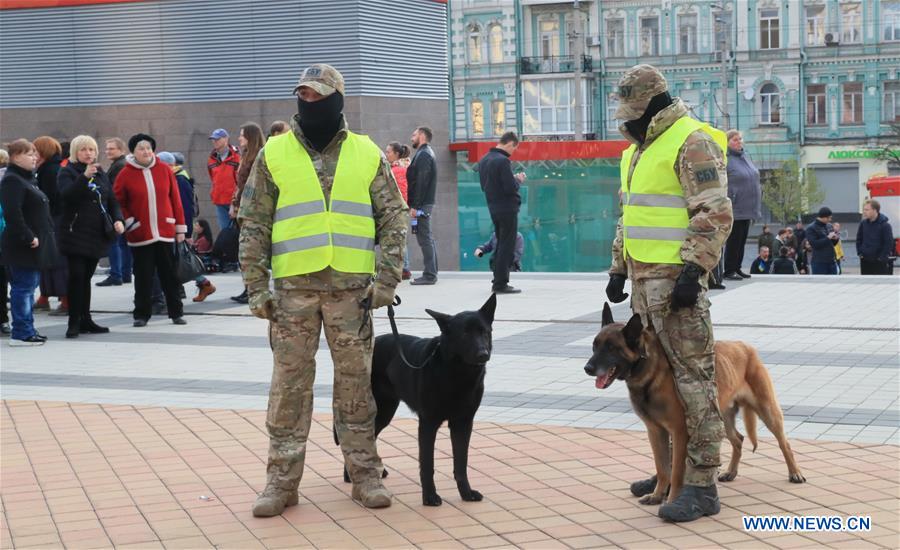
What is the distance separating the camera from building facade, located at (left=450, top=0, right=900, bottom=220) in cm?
5334

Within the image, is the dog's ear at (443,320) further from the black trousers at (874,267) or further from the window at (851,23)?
the window at (851,23)

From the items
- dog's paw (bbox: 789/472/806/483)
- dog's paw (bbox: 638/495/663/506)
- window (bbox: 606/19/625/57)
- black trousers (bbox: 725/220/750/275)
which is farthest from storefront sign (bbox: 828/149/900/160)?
dog's paw (bbox: 638/495/663/506)

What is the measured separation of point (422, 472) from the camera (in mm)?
5824

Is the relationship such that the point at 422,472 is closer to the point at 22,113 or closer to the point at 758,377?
the point at 758,377

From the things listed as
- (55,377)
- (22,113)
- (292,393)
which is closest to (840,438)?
(292,393)

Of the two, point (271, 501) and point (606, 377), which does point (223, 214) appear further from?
point (606, 377)

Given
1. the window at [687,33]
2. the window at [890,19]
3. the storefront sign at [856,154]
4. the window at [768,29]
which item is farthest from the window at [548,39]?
the window at [890,19]

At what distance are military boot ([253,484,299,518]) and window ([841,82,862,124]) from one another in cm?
5197

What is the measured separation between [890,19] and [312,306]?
51932 mm

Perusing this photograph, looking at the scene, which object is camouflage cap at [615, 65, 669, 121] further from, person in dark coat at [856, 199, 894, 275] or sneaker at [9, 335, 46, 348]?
person in dark coat at [856, 199, 894, 275]

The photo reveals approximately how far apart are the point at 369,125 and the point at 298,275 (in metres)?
14.6

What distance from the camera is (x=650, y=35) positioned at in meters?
54.5

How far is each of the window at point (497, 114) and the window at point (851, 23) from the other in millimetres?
15240

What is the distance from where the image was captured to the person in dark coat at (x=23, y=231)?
1113 cm
